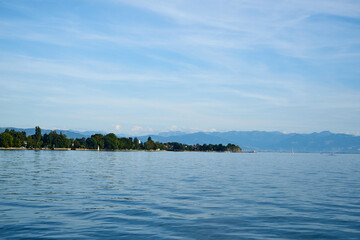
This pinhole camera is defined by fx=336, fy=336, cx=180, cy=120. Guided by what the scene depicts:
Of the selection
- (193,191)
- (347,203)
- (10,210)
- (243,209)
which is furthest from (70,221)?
(347,203)

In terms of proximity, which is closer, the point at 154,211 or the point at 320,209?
the point at 154,211

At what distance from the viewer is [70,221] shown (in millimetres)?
21312

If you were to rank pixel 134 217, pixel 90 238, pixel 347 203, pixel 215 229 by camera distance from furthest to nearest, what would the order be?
1. pixel 347 203
2. pixel 134 217
3. pixel 215 229
4. pixel 90 238

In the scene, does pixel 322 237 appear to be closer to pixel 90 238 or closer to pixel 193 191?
pixel 90 238

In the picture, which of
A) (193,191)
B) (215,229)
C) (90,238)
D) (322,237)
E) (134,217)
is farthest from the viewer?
(193,191)

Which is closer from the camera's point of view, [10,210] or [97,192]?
[10,210]

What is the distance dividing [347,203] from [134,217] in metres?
19.6

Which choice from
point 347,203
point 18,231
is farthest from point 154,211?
point 347,203

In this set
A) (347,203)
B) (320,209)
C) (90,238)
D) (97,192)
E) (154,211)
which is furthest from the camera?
(97,192)

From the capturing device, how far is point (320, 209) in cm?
2722

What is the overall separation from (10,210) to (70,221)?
592 cm

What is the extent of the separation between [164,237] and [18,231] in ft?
26.6

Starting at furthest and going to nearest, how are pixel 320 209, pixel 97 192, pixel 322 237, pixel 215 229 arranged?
pixel 97 192 → pixel 320 209 → pixel 215 229 → pixel 322 237

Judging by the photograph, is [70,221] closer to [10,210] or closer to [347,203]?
[10,210]
